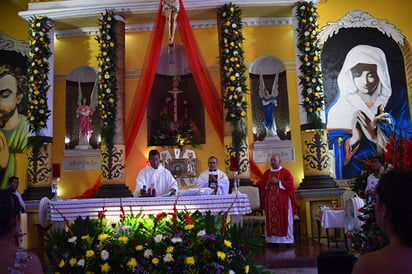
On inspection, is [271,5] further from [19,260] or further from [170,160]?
[19,260]

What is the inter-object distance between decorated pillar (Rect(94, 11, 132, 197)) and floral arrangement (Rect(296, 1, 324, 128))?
15.8 feet

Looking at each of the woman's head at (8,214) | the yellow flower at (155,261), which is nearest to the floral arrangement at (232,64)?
the yellow flower at (155,261)

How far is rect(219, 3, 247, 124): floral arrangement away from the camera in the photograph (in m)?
10.5

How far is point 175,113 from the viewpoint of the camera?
1197 cm

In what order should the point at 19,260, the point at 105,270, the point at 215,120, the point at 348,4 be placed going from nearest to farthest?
the point at 19,260 → the point at 105,270 → the point at 215,120 → the point at 348,4

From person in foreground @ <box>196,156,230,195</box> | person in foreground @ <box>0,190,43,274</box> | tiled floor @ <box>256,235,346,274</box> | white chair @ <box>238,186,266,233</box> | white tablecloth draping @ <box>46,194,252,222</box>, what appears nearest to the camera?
person in foreground @ <box>0,190,43,274</box>

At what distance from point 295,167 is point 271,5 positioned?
15.0 feet

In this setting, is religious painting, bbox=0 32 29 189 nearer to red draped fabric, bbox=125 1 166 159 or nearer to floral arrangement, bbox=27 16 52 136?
floral arrangement, bbox=27 16 52 136

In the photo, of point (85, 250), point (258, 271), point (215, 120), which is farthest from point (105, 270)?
point (215, 120)

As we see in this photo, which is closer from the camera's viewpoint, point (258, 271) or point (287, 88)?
point (258, 271)

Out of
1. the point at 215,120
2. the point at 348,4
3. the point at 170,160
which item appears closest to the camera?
the point at 215,120

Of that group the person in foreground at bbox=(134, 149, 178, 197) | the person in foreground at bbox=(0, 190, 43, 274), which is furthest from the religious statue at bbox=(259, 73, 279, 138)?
the person in foreground at bbox=(0, 190, 43, 274)

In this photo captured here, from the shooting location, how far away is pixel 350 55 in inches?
473

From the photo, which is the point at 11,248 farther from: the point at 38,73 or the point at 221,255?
the point at 38,73
